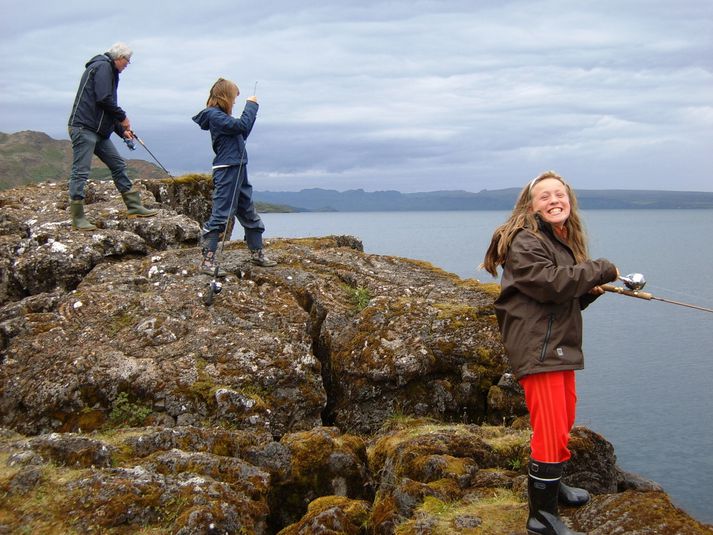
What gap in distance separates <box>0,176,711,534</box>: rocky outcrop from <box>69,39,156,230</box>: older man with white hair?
0.87 meters

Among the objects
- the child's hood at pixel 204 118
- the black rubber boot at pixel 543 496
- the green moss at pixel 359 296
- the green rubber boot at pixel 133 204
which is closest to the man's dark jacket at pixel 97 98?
the green rubber boot at pixel 133 204

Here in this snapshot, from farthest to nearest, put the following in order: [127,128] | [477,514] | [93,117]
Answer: [127,128]
[93,117]
[477,514]

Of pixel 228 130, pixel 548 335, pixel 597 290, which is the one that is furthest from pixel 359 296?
pixel 548 335

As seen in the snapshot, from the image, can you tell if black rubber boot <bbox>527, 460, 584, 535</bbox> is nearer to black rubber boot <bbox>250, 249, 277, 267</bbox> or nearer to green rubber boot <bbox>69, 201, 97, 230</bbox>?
black rubber boot <bbox>250, 249, 277, 267</bbox>

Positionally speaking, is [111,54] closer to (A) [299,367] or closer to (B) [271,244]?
(B) [271,244]

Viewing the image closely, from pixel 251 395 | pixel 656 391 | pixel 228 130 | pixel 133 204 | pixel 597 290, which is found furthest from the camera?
pixel 656 391

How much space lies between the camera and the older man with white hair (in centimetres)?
1445

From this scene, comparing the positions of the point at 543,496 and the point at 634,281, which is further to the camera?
the point at 634,281

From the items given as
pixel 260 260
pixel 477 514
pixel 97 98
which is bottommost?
pixel 477 514

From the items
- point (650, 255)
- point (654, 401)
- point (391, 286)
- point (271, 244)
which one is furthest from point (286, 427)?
point (650, 255)

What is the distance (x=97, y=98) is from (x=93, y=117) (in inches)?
21.2

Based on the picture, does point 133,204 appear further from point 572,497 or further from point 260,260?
point 572,497

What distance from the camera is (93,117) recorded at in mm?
14852

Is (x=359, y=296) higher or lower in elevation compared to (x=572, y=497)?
higher
